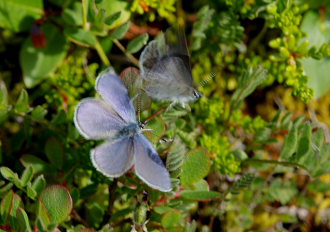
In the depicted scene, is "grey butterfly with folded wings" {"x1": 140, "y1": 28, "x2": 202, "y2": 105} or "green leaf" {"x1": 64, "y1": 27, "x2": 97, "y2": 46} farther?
"green leaf" {"x1": 64, "y1": 27, "x2": 97, "y2": 46}

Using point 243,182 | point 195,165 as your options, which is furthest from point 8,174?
point 243,182

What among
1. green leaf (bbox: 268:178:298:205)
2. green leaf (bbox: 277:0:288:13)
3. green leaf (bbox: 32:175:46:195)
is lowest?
green leaf (bbox: 268:178:298:205)

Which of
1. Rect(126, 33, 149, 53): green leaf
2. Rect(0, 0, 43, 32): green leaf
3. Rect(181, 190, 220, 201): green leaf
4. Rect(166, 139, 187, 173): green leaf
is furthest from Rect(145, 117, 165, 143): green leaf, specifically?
Rect(0, 0, 43, 32): green leaf

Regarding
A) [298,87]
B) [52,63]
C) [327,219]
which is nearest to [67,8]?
[52,63]

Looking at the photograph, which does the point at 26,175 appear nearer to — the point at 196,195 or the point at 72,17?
the point at 196,195

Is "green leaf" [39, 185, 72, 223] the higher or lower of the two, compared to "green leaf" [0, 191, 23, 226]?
higher

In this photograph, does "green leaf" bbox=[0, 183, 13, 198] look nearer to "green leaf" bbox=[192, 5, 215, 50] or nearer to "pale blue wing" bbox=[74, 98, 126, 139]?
"pale blue wing" bbox=[74, 98, 126, 139]

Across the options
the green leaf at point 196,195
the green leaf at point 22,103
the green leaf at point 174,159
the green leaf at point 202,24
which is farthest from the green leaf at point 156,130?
the green leaf at point 202,24
